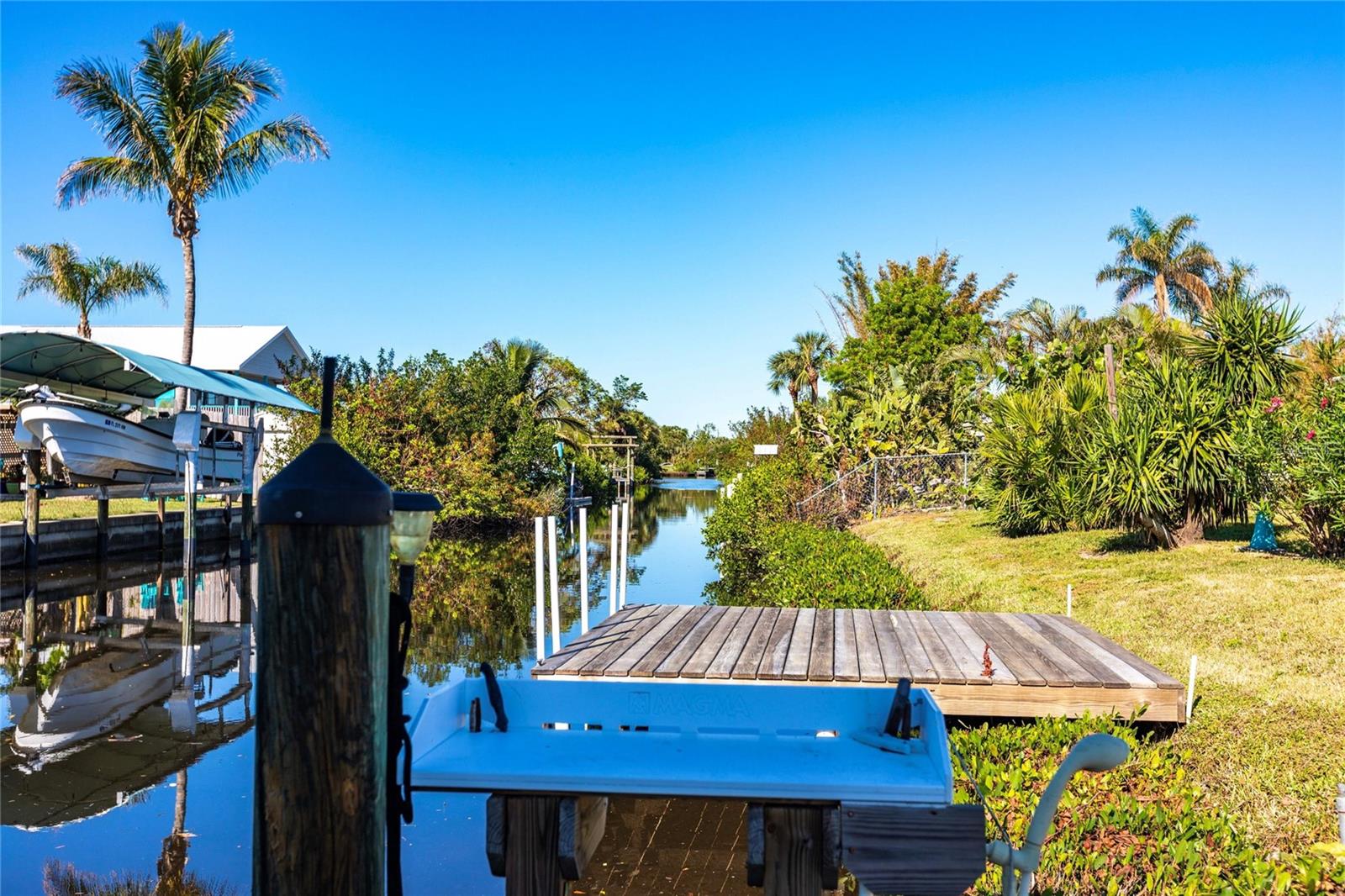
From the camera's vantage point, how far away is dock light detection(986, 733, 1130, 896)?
2.19 meters

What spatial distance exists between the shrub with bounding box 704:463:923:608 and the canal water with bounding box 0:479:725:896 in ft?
3.50

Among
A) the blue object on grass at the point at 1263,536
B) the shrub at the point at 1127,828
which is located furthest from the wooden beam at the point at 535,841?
the blue object on grass at the point at 1263,536

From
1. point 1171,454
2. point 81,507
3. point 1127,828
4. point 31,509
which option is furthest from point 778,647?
point 81,507

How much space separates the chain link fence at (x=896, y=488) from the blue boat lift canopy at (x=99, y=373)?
39.0ft

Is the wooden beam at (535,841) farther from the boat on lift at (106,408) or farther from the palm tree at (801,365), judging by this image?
the palm tree at (801,365)

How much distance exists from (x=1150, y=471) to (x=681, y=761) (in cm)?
1039

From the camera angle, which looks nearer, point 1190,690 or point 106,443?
point 1190,690

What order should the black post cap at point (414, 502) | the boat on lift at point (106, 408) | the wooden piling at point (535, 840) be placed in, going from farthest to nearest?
the boat on lift at point (106, 408), the black post cap at point (414, 502), the wooden piling at point (535, 840)

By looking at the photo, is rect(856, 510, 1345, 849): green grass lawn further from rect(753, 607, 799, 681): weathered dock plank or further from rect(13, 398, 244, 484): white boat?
rect(13, 398, 244, 484): white boat

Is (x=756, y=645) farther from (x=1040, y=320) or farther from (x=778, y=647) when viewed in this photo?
(x=1040, y=320)

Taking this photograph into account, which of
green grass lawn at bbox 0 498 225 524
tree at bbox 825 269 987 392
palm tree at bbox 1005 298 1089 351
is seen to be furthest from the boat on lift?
palm tree at bbox 1005 298 1089 351

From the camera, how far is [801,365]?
2256 inches

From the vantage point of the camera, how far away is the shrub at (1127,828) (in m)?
3.58

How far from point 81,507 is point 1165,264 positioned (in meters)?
45.1
